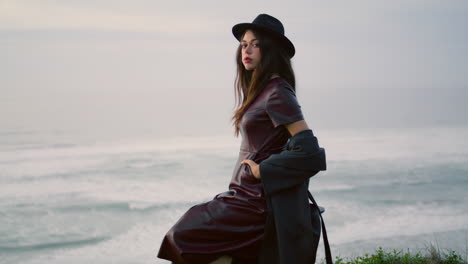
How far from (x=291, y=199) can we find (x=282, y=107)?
0.51 metres

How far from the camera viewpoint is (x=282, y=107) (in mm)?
3336

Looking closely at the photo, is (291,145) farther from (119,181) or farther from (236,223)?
(119,181)

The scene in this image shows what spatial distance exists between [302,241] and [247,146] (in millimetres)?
617

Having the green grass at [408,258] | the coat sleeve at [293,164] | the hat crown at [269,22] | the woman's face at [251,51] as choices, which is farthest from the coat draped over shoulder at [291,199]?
the green grass at [408,258]

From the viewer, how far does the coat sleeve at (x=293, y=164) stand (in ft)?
10.8

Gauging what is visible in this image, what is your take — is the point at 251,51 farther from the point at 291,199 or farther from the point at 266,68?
the point at 291,199

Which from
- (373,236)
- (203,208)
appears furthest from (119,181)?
(203,208)

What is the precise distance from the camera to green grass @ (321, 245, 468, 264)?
16.8 ft

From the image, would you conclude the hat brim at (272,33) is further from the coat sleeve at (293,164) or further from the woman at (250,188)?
the coat sleeve at (293,164)

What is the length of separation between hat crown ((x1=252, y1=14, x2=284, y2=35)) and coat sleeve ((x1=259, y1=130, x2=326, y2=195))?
0.65m

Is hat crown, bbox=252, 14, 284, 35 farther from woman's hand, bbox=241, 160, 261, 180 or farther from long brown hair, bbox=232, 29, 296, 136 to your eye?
woman's hand, bbox=241, 160, 261, 180

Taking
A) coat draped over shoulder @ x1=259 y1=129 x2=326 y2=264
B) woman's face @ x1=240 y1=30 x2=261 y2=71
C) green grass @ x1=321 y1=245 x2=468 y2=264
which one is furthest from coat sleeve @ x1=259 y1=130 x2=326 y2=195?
green grass @ x1=321 y1=245 x2=468 y2=264

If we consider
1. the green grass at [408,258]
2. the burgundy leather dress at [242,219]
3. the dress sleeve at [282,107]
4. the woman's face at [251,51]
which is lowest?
the green grass at [408,258]

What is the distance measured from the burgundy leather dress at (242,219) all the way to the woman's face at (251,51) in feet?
0.65
